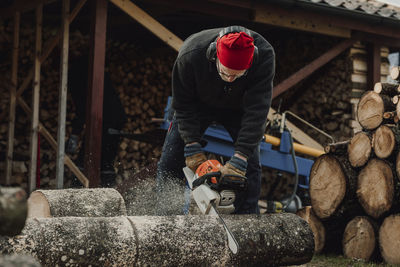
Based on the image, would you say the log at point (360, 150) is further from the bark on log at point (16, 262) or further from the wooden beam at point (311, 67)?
the bark on log at point (16, 262)

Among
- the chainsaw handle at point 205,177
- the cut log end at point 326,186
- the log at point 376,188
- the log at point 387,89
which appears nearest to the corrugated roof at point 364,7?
the log at point 387,89

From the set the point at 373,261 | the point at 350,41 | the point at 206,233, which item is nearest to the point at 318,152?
the point at 373,261

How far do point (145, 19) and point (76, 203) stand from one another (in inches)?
93.3

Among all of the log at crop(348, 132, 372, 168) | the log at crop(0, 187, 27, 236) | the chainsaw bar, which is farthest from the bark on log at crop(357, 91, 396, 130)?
the log at crop(0, 187, 27, 236)

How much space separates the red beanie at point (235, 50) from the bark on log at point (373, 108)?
1.63 m

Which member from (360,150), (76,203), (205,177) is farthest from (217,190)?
(360,150)

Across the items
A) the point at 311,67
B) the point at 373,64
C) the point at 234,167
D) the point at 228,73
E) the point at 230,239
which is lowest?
the point at 230,239

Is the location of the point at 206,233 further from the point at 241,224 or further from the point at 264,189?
the point at 264,189

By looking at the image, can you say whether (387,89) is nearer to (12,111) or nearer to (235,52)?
(235,52)

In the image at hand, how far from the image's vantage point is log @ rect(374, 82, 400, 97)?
12.0 feet

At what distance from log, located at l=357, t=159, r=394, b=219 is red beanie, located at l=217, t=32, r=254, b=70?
1.61 m

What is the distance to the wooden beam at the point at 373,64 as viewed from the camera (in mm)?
6289

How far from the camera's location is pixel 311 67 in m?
5.84

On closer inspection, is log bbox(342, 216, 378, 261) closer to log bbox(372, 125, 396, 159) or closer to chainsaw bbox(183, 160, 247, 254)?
log bbox(372, 125, 396, 159)
